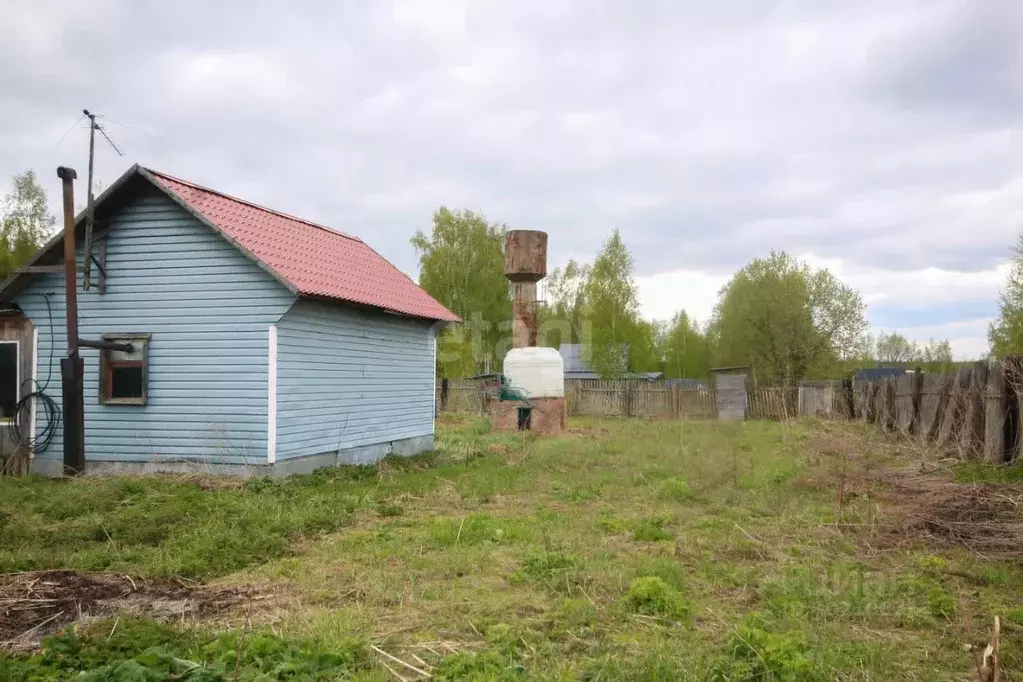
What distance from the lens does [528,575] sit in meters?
6.88

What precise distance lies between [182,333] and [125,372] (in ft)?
4.63

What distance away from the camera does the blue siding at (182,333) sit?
12.6m

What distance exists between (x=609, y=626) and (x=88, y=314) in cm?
1140

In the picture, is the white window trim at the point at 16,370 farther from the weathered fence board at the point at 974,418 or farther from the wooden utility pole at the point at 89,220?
the weathered fence board at the point at 974,418

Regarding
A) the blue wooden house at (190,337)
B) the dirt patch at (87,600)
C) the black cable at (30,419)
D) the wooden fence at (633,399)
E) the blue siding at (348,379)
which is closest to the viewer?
the dirt patch at (87,600)

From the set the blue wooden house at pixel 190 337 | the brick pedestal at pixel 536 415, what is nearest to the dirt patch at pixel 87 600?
the blue wooden house at pixel 190 337

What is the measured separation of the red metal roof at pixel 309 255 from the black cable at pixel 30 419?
367 centimetres

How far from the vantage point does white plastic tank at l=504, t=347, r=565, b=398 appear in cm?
2309

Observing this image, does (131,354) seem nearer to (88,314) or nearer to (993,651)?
(88,314)

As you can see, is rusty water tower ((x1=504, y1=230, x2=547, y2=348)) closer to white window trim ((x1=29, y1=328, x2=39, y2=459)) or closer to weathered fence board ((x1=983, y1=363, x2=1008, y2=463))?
white window trim ((x1=29, y1=328, x2=39, y2=459))

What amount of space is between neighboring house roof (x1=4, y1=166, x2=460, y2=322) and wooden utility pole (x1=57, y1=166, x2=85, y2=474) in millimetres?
506

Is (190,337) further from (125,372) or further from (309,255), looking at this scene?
(309,255)

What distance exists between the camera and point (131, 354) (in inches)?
524

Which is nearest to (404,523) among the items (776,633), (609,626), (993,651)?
(609,626)
